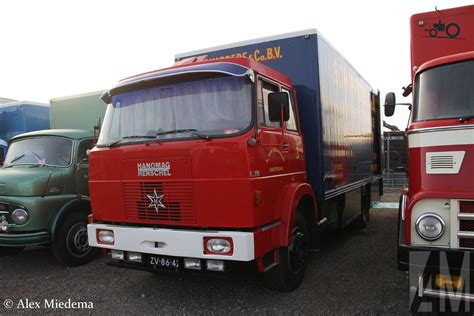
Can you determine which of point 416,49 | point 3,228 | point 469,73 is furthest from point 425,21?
point 3,228

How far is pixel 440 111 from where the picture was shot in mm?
3621

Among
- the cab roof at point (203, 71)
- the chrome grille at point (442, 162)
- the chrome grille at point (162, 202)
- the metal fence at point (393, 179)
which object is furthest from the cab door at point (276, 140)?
the metal fence at point (393, 179)

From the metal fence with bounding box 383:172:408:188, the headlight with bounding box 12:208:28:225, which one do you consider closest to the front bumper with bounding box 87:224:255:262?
the headlight with bounding box 12:208:28:225

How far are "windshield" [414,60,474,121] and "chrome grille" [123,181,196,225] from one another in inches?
95.6

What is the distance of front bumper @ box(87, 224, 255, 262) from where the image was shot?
3664 mm

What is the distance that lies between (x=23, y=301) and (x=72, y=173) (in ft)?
7.42

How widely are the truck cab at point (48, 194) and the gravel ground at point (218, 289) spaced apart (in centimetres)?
50

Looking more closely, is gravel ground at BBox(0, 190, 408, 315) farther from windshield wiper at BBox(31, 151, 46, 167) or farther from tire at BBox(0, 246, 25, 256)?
windshield wiper at BBox(31, 151, 46, 167)

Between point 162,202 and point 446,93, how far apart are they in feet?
9.86

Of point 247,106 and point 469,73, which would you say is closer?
point 469,73

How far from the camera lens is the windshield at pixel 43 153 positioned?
6504 mm

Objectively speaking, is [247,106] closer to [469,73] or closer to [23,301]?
[469,73]
